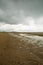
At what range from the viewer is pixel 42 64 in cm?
787

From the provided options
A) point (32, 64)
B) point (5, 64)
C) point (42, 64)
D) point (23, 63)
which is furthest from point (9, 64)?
point (42, 64)

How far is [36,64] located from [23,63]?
0.95 m

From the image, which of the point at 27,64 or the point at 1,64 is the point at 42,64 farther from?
the point at 1,64

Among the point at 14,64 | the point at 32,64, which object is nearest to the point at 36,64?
the point at 32,64

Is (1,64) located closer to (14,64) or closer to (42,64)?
(14,64)

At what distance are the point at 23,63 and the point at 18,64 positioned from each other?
16.7 inches

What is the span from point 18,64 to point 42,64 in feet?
5.59

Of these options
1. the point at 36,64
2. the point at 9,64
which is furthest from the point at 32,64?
the point at 9,64

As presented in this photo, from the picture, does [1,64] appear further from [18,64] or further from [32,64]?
[32,64]

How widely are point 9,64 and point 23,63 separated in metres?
1.03

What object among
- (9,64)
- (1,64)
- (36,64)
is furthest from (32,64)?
(1,64)

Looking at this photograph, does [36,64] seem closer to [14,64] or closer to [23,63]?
[23,63]

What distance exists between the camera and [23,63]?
26.7ft

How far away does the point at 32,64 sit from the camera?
7910 millimetres
